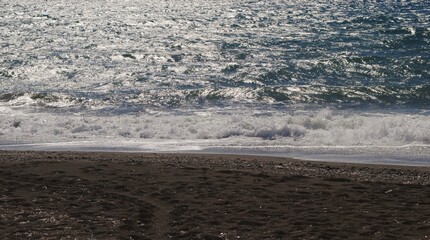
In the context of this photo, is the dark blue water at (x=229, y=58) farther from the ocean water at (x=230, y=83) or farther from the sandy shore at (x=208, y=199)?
the sandy shore at (x=208, y=199)

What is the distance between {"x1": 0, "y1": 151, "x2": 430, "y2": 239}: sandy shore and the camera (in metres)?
9.76

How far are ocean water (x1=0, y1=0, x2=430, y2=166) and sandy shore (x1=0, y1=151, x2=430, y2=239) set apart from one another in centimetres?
230

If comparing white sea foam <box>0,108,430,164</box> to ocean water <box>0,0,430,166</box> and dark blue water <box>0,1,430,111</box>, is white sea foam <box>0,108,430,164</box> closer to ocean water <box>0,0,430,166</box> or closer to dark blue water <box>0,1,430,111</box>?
ocean water <box>0,0,430,166</box>

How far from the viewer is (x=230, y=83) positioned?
2602 cm

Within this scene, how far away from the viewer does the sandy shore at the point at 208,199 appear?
9758 millimetres

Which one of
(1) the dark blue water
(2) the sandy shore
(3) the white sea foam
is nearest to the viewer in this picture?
(2) the sandy shore

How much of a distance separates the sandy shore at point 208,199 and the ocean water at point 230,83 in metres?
2.30

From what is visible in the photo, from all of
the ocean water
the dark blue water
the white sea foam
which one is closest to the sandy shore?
the white sea foam

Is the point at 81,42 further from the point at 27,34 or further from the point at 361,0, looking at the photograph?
the point at 361,0

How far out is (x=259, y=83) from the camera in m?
25.8

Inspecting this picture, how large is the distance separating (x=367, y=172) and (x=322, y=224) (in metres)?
3.62

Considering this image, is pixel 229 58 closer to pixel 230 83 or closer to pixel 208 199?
pixel 230 83

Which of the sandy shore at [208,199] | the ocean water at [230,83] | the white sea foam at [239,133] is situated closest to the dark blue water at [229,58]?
the ocean water at [230,83]

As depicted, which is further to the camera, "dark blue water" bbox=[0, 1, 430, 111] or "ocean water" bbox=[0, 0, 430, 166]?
"dark blue water" bbox=[0, 1, 430, 111]
